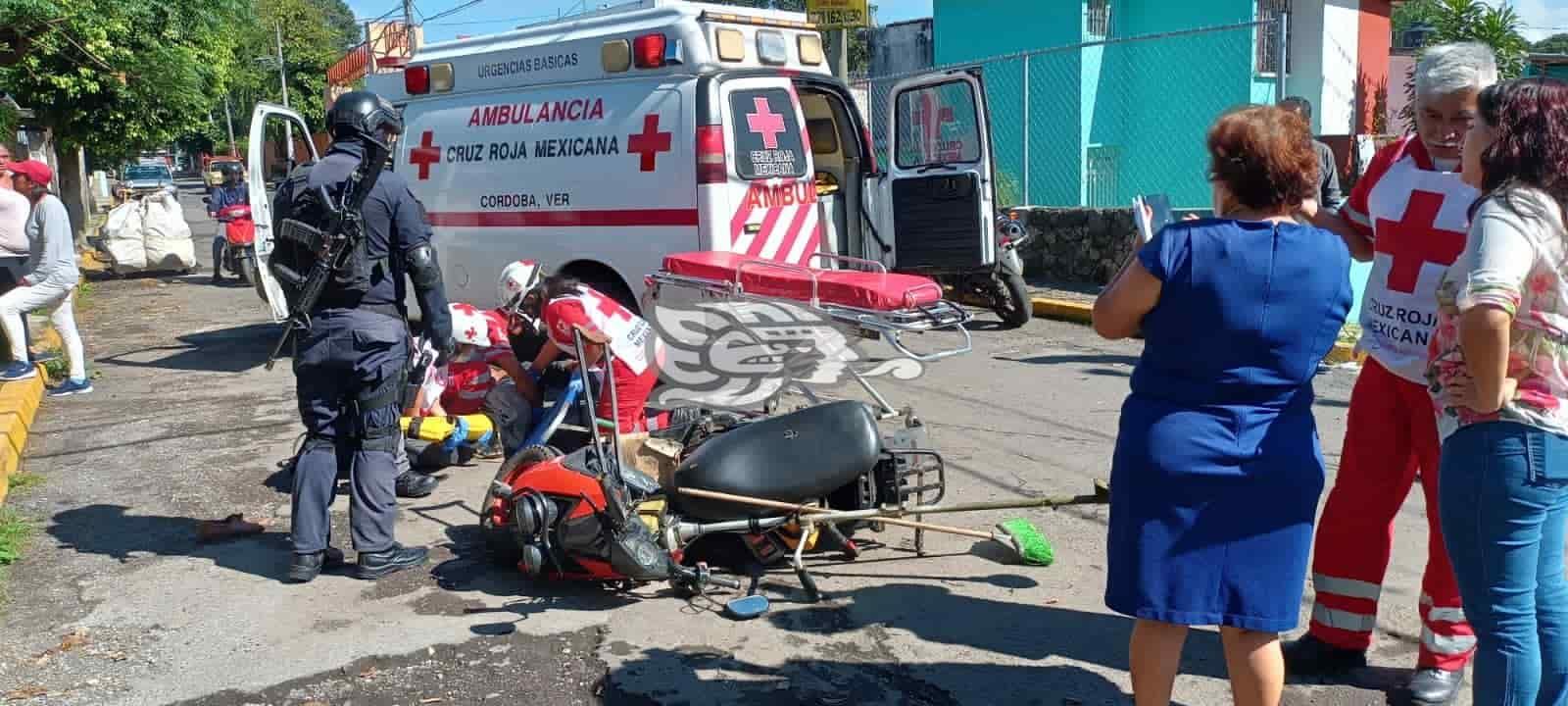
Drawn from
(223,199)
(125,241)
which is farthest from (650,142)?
(125,241)

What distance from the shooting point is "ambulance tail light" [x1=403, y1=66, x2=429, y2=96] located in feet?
29.0

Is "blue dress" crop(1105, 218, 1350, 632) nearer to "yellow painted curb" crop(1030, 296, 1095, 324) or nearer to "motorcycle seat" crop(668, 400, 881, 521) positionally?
"motorcycle seat" crop(668, 400, 881, 521)

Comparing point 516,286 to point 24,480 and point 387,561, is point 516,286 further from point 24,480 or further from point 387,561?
point 24,480

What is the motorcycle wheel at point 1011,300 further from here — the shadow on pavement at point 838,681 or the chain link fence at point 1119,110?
the shadow on pavement at point 838,681

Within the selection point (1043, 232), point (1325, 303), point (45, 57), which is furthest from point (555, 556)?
point (45, 57)

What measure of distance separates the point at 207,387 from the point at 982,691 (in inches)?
274

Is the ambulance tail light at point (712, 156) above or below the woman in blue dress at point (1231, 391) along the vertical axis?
above

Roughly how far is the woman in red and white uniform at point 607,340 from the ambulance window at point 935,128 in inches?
153

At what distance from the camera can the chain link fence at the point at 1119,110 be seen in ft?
47.2

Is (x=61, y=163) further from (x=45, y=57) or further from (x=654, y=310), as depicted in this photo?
(x=654, y=310)

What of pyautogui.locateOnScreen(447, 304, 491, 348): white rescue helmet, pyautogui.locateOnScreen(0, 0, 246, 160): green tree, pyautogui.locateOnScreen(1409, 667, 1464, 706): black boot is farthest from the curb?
pyautogui.locateOnScreen(1409, 667, 1464, 706): black boot

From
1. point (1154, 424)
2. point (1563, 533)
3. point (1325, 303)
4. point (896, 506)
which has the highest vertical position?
point (1325, 303)

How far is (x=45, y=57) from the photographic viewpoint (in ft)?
48.1

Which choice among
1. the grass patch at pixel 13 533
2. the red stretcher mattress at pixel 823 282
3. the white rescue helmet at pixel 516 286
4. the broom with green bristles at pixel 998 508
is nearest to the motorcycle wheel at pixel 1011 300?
the red stretcher mattress at pixel 823 282
